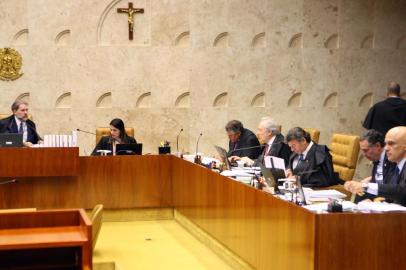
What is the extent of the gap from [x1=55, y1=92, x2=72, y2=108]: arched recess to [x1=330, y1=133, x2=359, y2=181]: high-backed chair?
12.9 ft

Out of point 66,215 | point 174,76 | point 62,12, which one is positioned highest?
point 62,12

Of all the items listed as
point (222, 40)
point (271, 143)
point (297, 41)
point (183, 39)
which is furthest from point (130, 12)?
point (271, 143)

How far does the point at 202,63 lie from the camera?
10.2 metres

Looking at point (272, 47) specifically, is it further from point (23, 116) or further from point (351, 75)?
point (23, 116)

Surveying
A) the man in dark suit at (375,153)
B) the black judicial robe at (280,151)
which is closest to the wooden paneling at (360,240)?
the man in dark suit at (375,153)

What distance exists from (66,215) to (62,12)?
251 inches

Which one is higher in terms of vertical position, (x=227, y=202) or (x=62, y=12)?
(x=62, y=12)

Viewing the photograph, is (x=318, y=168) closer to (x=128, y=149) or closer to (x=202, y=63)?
(x=128, y=149)

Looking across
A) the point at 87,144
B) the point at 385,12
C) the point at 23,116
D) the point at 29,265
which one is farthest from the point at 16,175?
the point at 385,12

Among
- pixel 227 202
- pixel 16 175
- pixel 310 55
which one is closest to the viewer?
pixel 227 202

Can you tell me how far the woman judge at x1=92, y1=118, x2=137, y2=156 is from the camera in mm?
8258

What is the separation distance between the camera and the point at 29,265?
3719 millimetres

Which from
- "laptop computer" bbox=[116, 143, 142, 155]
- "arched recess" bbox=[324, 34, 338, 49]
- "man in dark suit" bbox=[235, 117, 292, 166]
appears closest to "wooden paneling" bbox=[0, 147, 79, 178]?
"laptop computer" bbox=[116, 143, 142, 155]

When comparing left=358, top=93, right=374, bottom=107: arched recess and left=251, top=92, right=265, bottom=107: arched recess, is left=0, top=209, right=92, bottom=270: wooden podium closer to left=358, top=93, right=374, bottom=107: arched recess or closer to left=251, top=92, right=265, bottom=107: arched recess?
left=251, top=92, right=265, bottom=107: arched recess
